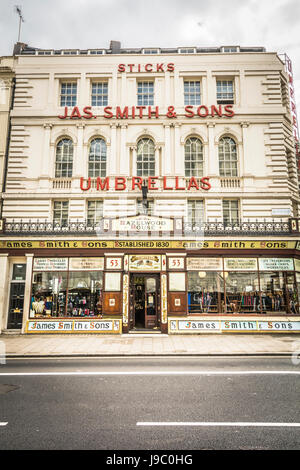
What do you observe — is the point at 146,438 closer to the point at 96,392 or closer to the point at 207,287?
the point at 96,392

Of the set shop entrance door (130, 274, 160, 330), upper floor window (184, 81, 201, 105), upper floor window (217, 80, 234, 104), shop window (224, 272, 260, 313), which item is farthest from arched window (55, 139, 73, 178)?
shop window (224, 272, 260, 313)

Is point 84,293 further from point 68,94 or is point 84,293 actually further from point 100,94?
point 68,94

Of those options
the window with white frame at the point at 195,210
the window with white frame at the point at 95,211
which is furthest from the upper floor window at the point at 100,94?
the window with white frame at the point at 195,210

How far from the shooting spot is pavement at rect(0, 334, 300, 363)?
36.8 ft

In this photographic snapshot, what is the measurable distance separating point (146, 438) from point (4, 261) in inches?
558

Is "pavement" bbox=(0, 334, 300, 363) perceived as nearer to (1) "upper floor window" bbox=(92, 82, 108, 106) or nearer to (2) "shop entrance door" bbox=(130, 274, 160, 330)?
(2) "shop entrance door" bbox=(130, 274, 160, 330)

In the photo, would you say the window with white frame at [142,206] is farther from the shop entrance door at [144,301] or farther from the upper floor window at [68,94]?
the upper floor window at [68,94]

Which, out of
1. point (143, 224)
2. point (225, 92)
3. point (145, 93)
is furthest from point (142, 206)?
point (225, 92)

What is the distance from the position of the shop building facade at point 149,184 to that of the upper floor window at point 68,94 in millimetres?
94

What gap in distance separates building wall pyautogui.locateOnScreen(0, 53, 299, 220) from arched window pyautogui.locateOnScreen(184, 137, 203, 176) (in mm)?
498

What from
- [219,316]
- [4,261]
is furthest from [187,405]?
[4,261]

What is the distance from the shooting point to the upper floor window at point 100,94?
76.2 ft

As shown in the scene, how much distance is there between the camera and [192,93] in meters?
23.2

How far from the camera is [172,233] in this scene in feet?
52.4
